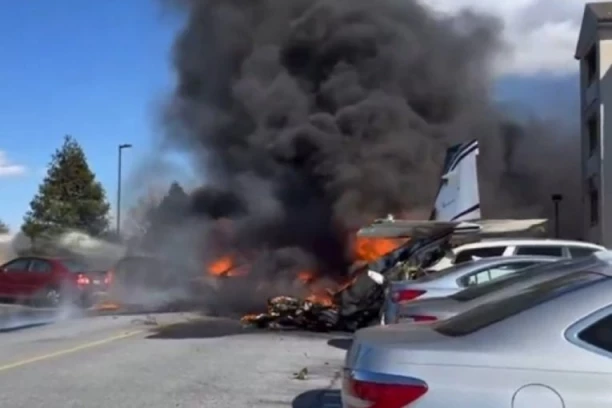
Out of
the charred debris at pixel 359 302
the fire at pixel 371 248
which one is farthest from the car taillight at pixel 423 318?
the fire at pixel 371 248

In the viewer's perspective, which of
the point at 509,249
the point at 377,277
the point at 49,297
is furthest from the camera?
the point at 49,297

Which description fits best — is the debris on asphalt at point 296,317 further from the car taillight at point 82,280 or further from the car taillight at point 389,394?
the car taillight at point 389,394

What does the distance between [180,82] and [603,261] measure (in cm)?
3115

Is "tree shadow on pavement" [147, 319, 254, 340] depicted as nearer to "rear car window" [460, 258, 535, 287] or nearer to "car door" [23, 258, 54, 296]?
"rear car window" [460, 258, 535, 287]

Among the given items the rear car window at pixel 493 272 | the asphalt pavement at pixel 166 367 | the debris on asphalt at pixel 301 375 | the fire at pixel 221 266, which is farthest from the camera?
the fire at pixel 221 266

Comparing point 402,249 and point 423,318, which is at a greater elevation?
point 402,249

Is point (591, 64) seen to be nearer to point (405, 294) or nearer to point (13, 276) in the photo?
point (13, 276)

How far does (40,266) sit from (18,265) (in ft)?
2.59

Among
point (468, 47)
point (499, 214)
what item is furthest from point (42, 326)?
point (468, 47)

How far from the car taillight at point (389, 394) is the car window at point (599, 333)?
658 millimetres

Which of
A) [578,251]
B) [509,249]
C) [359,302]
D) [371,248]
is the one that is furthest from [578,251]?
[371,248]

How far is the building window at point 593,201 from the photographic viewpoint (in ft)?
108

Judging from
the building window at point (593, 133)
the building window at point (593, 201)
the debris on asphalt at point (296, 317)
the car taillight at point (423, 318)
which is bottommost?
the debris on asphalt at point (296, 317)

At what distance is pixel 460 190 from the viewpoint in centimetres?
1814
